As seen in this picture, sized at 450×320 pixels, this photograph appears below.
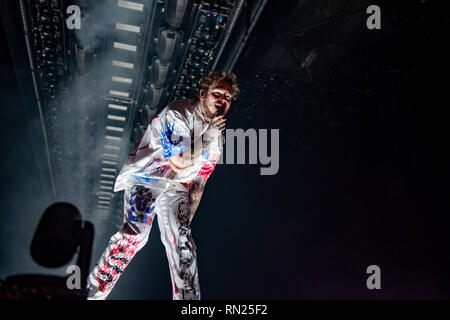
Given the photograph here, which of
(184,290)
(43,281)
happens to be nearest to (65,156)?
(184,290)

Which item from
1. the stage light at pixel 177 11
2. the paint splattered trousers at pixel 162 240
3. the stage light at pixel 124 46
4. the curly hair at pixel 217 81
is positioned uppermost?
the stage light at pixel 124 46

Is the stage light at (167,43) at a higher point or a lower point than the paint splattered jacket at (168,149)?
higher

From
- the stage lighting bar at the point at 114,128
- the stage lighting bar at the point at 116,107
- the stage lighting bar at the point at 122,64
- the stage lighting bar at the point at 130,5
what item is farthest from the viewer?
the stage lighting bar at the point at 114,128

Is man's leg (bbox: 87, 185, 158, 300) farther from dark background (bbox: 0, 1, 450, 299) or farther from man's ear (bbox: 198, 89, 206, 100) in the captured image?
dark background (bbox: 0, 1, 450, 299)

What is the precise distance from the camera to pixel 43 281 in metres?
0.83

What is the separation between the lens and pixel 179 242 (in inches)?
63.6

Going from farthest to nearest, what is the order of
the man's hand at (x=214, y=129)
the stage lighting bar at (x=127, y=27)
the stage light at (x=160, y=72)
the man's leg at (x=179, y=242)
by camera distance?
the stage light at (x=160, y=72) < the stage lighting bar at (x=127, y=27) < the man's hand at (x=214, y=129) < the man's leg at (x=179, y=242)

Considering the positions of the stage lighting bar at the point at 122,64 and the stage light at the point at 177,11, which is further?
the stage lighting bar at the point at 122,64

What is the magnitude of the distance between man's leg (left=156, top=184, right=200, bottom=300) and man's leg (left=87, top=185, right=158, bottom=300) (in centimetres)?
8

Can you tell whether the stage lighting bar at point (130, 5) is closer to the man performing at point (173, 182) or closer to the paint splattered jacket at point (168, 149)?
the man performing at point (173, 182)

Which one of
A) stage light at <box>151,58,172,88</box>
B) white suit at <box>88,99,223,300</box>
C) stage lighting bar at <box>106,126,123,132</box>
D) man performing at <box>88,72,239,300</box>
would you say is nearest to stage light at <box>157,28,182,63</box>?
stage light at <box>151,58,172,88</box>

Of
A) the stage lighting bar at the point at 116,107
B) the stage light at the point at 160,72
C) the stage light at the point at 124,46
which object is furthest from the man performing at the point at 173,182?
the stage lighting bar at the point at 116,107

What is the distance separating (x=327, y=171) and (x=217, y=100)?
2.71m

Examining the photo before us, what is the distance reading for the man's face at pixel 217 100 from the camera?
1.83m
